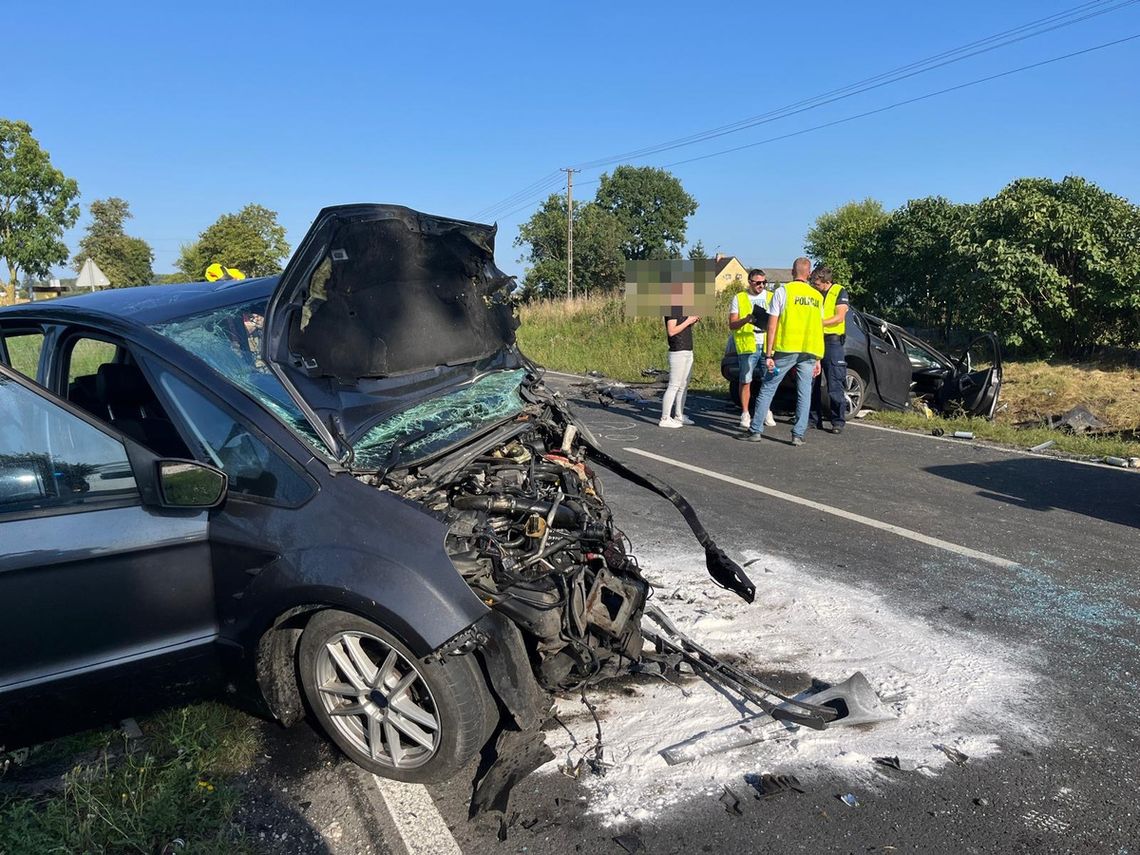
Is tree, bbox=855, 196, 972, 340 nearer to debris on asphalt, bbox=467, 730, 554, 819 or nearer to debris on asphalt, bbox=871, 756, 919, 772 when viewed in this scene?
debris on asphalt, bbox=871, 756, 919, 772

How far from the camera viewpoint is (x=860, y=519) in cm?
611

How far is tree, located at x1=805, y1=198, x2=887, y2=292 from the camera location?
22047 mm

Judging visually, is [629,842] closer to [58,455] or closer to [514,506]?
[514,506]

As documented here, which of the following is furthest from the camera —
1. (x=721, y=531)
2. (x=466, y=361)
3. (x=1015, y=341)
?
(x=1015, y=341)

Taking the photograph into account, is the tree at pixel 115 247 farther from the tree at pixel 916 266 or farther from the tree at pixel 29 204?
the tree at pixel 916 266

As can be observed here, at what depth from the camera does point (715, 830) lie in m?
2.59

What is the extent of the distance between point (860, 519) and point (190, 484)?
486cm

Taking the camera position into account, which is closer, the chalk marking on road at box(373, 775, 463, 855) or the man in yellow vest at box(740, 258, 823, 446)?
the chalk marking on road at box(373, 775, 463, 855)

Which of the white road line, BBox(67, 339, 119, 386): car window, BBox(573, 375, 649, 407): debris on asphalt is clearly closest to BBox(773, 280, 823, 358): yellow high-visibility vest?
the white road line

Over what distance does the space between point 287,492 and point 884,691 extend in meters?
2.58

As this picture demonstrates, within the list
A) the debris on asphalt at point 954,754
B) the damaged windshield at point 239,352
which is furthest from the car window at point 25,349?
the debris on asphalt at point 954,754

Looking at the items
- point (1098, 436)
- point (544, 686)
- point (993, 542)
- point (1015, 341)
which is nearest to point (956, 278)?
point (1015, 341)

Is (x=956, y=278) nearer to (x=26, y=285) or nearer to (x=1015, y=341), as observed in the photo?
(x=1015, y=341)

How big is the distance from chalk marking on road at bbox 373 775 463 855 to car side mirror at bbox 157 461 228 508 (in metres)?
1.17
